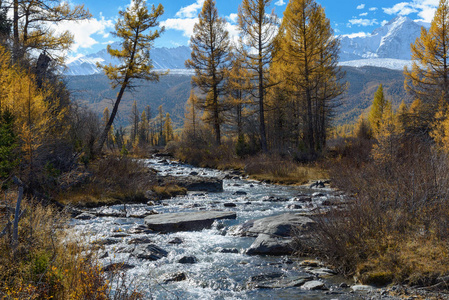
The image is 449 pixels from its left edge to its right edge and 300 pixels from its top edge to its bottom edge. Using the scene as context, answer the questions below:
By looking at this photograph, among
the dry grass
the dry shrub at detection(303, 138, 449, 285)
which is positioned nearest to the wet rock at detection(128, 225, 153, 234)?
the dry shrub at detection(303, 138, 449, 285)

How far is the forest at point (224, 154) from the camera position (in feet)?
12.8

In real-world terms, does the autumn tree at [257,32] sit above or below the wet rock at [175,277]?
above

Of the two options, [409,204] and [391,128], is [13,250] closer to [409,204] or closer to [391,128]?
[409,204]

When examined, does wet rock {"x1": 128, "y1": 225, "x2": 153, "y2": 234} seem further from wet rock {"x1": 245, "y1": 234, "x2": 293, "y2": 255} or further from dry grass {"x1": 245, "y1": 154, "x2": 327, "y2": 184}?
dry grass {"x1": 245, "y1": 154, "x2": 327, "y2": 184}

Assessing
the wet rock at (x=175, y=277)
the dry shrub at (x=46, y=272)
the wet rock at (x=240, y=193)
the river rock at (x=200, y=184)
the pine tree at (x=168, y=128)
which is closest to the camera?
the dry shrub at (x=46, y=272)

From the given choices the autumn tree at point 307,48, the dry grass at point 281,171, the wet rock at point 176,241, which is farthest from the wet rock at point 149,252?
the autumn tree at point 307,48

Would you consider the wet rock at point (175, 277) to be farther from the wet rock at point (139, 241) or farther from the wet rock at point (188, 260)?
the wet rock at point (139, 241)

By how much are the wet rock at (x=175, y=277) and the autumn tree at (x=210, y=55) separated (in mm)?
22223

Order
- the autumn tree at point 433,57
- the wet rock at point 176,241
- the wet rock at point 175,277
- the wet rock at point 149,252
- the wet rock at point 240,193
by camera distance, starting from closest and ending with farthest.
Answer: the wet rock at point 175,277, the wet rock at point 149,252, the wet rock at point 176,241, the wet rock at point 240,193, the autumn tree at point 433,57

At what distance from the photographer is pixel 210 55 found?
26.9m

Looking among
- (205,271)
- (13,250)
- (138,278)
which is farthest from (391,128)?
→ (13,250)

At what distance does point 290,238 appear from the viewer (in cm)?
605

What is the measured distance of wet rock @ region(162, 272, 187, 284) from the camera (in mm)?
4678

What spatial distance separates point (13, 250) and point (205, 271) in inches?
110
